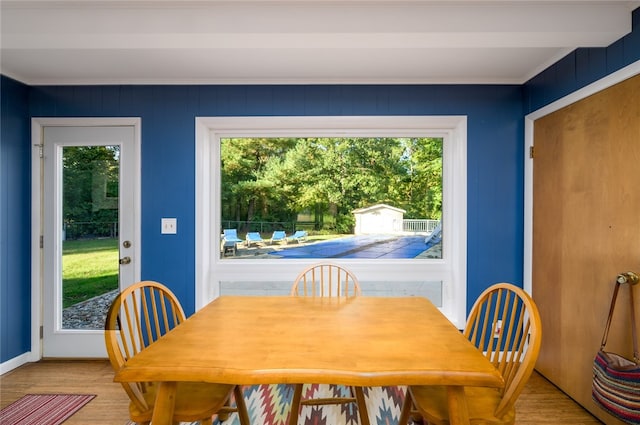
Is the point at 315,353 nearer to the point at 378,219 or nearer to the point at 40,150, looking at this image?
the point at 378,219

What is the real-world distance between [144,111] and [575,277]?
3.51 metres

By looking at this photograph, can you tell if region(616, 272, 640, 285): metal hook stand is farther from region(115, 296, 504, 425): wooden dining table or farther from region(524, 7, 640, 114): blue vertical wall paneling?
region(524, 7, 640, 114): blue vertical wall paneling

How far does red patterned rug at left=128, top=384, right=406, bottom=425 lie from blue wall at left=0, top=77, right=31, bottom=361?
202 centimetres

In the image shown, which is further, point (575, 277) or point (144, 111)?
point (144, 111)

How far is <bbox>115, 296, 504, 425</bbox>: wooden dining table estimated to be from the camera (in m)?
1.09

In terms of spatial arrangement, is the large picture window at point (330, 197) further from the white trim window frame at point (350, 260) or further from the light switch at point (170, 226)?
the light switch at point (170, 226)

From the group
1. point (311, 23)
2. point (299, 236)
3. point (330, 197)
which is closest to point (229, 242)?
point (299, 236)

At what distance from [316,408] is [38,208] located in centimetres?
280

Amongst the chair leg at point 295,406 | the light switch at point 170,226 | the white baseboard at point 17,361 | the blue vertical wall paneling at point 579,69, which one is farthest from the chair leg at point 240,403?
the blue vertical wall paneling at point 579,69

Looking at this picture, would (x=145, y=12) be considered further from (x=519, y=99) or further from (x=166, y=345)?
(x=519, y=99)

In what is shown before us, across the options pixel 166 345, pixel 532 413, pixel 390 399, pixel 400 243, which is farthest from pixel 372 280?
pixel 166 345

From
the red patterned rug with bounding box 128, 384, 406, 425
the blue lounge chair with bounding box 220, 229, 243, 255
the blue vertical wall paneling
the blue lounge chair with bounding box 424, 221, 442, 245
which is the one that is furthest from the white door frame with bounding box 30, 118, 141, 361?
Result: the blue vertical wall paneling

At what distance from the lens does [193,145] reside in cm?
289

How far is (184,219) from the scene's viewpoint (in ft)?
9.41
